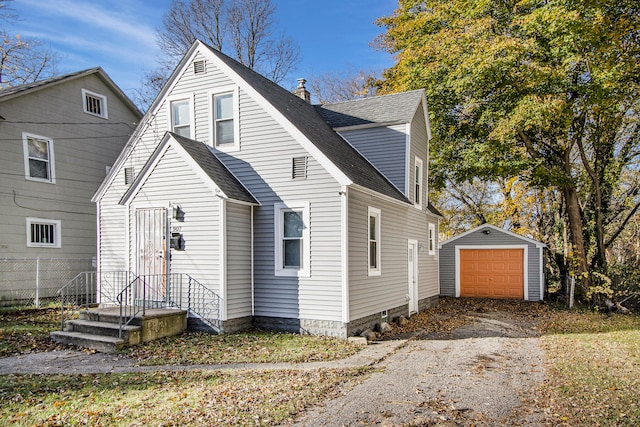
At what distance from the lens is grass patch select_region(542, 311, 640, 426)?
18.2 feet

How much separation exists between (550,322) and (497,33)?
10312 millimetres

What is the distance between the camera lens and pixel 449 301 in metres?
18.3

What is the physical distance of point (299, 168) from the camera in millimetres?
10773

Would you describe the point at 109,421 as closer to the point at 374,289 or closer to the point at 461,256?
the point at 374,289

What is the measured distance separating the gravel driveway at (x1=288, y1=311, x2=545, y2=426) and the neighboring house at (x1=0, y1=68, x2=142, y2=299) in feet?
39.5

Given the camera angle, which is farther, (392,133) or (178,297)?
(392,133)

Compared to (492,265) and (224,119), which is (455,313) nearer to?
(492,265)

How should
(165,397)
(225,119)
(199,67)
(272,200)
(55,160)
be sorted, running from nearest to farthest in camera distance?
(165,397) < (272,200) < (225,119) < (199,67) < (55,160)

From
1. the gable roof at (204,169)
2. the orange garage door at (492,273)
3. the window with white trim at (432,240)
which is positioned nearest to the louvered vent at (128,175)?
the gable roof at (204,169)

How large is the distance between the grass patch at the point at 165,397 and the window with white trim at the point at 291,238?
141 inches

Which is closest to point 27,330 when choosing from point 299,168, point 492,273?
point 299,168

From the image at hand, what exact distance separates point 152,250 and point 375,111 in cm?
806

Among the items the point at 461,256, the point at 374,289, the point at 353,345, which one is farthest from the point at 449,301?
the point at 353,345

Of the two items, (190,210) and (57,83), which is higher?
(57,83)
